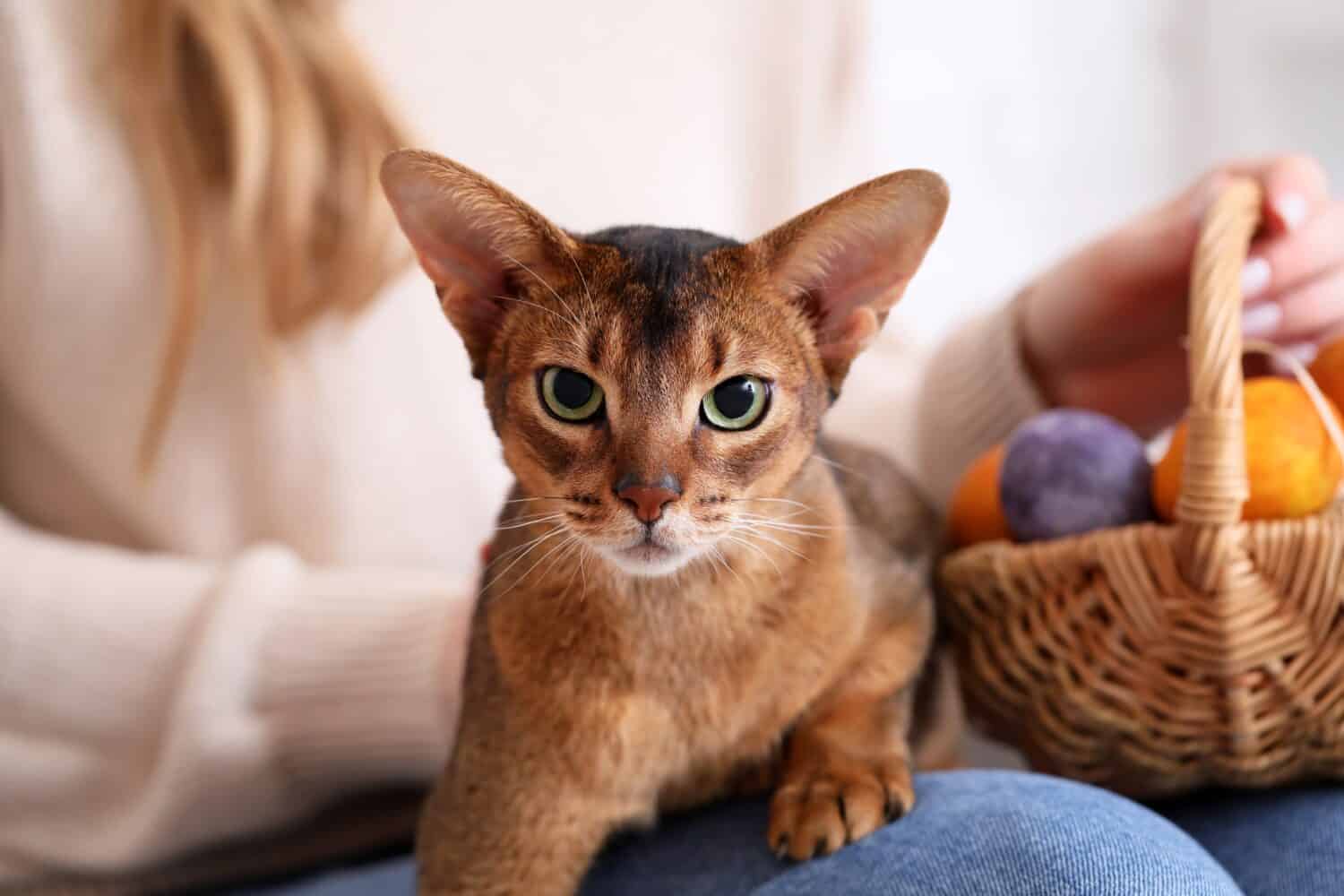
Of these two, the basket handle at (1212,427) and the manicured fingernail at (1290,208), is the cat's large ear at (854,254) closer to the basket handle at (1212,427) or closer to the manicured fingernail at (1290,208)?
the basket handle at (1212,427)

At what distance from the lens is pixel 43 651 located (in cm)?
105

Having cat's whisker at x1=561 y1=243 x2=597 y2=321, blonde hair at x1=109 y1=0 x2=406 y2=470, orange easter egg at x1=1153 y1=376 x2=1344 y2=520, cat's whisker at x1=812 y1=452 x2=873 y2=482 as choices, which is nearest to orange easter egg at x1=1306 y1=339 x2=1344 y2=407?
orange easter egg at x1=1153 y1=376 x2=1344 y2=520

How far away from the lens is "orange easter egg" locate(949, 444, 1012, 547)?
0.91m

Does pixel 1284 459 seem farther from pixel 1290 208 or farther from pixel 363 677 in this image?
pixel 363 677

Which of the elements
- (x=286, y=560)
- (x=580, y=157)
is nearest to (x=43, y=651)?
(x=286, y=560)

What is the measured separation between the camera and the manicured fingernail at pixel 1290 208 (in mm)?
871

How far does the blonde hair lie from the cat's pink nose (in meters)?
0.63

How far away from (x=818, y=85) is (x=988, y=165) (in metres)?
0.24

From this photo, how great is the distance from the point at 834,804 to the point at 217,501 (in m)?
0.83

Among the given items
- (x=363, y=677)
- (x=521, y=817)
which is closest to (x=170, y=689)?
(x=363, y=677)

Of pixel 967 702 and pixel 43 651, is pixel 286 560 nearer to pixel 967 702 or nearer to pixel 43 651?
pixel 43 651

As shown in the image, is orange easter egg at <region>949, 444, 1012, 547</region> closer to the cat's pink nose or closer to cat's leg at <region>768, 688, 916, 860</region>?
cat's leg at <region>768, 688, 916, 860</region>

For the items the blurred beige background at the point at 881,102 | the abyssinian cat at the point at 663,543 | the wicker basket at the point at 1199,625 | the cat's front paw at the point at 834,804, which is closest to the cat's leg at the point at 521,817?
the abyssinian cat at the point at 663,543

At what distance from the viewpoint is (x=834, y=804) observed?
0.68 meters
